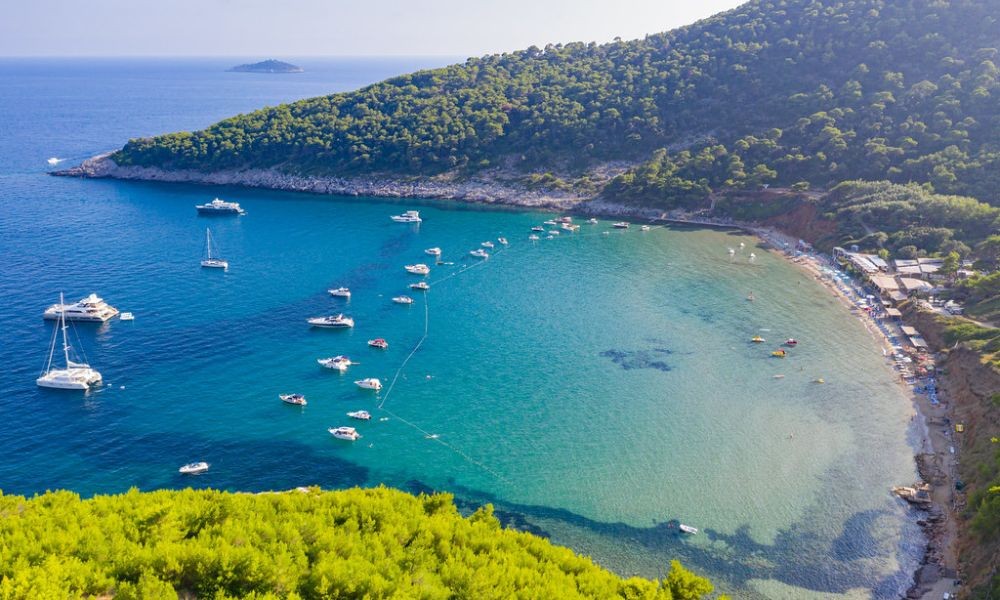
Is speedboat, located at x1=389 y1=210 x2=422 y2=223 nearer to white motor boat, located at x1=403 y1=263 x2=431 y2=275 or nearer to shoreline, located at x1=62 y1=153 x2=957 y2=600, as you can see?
shoreline, located at x1=62 y1=153 x2=957 y2=600

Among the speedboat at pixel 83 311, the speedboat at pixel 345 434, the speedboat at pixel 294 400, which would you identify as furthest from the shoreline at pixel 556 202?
the speedboat at pixel 83 311

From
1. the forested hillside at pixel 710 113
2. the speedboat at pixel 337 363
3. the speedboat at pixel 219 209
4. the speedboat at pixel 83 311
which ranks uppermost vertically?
the forested hillside at pixel 710 113

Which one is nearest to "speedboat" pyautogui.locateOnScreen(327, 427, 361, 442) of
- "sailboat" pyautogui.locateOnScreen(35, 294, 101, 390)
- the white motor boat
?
"sailboat" pyautogui.locateOnScreen(35, 294, 101, 390)

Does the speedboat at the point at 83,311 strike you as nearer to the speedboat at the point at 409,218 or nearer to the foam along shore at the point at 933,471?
the speedboat at the point at 409,218

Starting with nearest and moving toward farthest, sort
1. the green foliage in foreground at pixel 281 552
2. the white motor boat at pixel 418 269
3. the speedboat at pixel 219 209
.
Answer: the green foliage in foreground at pixel 281 552 < the white motor boat at pixel 418 269 < the speedboat at pixel 219 209

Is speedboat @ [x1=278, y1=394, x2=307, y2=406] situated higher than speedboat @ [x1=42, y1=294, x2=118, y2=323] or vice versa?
speedboat @ [x1=42, y1=294, x2=118, y2=323]
